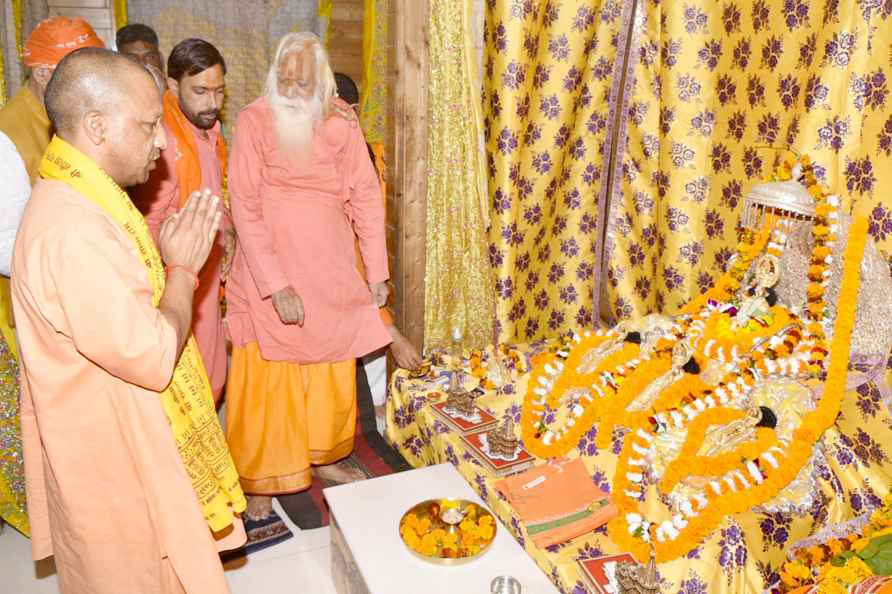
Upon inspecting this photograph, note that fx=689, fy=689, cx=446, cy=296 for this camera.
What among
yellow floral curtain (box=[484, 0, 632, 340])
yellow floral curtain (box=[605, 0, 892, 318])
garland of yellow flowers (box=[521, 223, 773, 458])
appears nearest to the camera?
yellow floral curtain (box=[605, 0, 892, 318])

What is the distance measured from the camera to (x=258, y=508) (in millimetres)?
3205

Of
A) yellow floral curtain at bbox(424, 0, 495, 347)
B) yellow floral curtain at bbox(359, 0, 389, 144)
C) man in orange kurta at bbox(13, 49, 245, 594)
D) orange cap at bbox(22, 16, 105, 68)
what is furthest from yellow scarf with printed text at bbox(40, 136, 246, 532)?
yellow floral curtain at bbox(359, 0, 389, 144)

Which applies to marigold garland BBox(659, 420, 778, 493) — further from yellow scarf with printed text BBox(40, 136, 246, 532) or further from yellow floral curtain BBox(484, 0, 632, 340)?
yellow floral curtain BBox(484, 0, 632, 340)

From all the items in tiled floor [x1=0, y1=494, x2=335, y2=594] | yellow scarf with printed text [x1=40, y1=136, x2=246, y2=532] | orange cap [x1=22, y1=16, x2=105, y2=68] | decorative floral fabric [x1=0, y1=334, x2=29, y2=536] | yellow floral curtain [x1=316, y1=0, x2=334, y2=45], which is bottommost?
tiled floor [x1=0, y1=494, x2=335, y2=594]

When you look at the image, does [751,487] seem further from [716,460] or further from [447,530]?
[447,530]

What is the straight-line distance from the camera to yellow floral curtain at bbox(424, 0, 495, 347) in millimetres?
3527

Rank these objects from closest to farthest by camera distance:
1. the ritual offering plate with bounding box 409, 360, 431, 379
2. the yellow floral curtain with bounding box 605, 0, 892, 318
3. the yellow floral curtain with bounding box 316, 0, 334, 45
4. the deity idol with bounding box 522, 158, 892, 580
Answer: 1. the deity idol with bounding box 522, 158, 892, 580
2. the yellow floral curtain with bounding box 605, 0, 892, 318
3. the ritual offering plate with bounding box 409, 360, 431, 379
4. the yellow floral curtain with bounding box 316, 0, 334, 45

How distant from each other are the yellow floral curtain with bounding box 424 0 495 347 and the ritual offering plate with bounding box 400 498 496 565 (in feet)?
5.38

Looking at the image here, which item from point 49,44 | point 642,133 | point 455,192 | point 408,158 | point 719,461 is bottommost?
→ point 719,461

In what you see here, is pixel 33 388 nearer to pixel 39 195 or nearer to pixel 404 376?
pixel 39 195

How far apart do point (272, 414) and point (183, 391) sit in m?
1.33

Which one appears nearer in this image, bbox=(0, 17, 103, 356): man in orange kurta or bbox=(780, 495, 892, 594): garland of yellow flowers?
bbox=(780, 495, 892, 594): garland of yellow flowers

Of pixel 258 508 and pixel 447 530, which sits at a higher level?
pixel 447 530

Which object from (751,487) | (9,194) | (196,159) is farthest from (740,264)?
(9,194)
